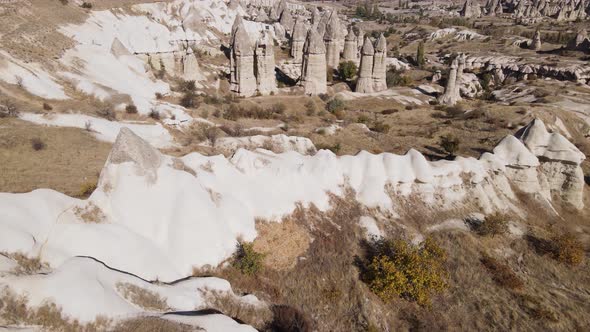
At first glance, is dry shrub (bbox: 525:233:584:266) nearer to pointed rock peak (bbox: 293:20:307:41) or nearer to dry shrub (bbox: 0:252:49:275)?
dry shrub (bbox: 0:252:49:275)

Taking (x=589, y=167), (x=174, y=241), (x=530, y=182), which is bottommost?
(x=589, y=167)

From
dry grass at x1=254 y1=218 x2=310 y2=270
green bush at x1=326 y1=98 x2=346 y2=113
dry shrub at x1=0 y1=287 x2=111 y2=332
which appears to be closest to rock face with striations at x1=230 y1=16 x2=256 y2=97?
green bush at x1=326 y1=98 x2=346 y2=113

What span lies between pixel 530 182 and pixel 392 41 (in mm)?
91441

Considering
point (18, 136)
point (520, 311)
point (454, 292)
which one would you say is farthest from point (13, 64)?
point (520, 311)

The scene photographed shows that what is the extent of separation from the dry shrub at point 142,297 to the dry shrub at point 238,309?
133 centimetres

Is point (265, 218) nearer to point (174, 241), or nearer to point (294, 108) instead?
point (174, 241)

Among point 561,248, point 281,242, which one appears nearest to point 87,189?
point 281,242

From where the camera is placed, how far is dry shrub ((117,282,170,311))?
30.6ft

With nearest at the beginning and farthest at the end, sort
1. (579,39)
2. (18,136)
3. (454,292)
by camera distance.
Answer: (454,292)
(18,136)
(579,39)

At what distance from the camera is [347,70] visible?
53.2 meters

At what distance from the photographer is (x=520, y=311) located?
1277 centimetres

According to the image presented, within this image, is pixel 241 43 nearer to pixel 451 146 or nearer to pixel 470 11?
pixel 451 146

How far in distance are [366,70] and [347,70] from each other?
531cm

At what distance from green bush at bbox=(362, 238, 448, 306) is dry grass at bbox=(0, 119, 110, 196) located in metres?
11.9
